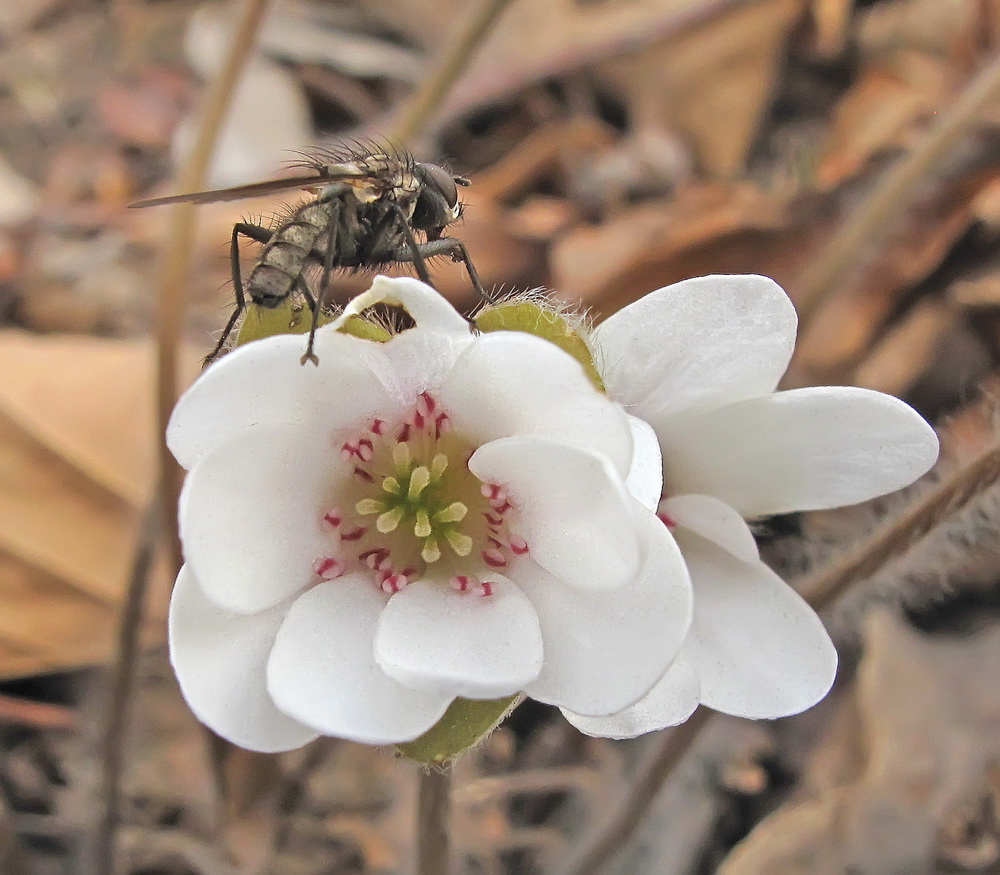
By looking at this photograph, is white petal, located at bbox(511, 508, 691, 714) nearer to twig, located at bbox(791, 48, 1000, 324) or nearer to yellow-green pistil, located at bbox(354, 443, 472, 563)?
yellow-green pistil, located at bbox(354, 443, 472, 563)

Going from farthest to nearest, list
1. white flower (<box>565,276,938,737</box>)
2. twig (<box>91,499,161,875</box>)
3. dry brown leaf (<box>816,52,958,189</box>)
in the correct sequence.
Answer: dry brown leaf (<box>816,52,958,189</box>) → twig (<box>91,499,161,875</box>) → white flower (<box>565,276,938,737</box>)

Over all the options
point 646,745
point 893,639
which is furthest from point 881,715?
point 646,745

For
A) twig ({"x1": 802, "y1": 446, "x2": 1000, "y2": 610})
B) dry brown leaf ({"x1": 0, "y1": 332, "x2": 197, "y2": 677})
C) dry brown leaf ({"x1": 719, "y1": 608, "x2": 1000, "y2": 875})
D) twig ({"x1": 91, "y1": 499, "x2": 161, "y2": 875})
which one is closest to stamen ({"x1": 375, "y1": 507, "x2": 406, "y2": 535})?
twig ({"x1": 802, "y1": 446, "x2": 1000, "y2": 610})

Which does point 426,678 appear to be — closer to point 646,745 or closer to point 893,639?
point 646,745

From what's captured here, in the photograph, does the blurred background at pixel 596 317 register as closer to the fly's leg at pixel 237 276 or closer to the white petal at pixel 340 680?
the fly's leg at pixel 237 276

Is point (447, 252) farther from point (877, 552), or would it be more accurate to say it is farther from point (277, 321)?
point (877, 552)

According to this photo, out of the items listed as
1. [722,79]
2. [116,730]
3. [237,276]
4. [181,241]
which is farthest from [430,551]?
[722,79]

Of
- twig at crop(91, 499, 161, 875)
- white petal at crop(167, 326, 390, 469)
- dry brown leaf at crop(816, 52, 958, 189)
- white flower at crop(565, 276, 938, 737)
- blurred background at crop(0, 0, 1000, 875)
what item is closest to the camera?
white petal at crop(167, 326, 390, 469)

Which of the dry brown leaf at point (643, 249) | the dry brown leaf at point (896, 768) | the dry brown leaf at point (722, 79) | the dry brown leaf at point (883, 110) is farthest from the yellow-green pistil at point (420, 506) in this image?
the dry brown leaf at point (722, 79)
